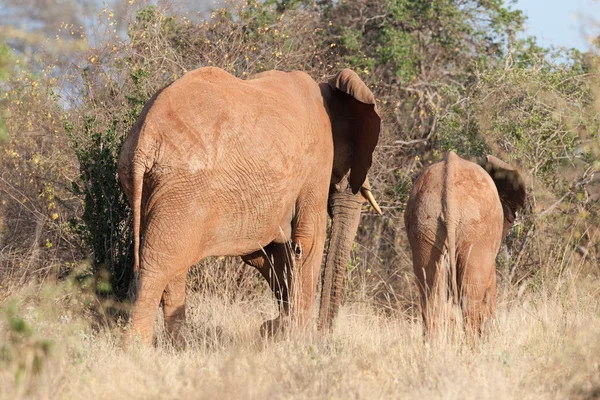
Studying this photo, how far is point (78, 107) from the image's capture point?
1076 cm

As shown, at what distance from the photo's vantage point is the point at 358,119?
8609 mm

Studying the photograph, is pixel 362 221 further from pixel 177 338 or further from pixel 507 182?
pixel 177 338

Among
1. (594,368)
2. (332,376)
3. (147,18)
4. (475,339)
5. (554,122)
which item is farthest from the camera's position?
(147,18)

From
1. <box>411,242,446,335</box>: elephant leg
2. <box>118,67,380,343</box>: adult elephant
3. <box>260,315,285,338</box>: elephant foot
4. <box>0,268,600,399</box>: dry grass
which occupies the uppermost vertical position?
<box>118,67,380,343</box>: adult elephant

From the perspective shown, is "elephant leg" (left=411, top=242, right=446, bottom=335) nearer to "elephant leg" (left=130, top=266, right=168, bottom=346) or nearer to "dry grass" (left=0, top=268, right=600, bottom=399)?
"dry grass" (left=0, top=268, right=600, bottom=399)

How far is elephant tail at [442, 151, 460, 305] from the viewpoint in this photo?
6719 mm

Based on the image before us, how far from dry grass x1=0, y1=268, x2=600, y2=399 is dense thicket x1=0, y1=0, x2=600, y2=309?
193cm

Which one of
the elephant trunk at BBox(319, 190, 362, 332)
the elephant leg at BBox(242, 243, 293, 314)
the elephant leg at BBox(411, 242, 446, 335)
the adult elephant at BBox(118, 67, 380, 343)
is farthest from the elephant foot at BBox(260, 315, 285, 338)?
the elephant leg at BBox(411, 242, 446, 335)

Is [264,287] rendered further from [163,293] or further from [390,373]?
[390,373]

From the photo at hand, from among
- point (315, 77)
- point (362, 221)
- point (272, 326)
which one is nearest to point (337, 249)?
point (272, 326)

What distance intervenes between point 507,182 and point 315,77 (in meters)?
4.42

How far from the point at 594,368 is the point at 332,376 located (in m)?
1.73

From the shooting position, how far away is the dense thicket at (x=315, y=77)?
971cm

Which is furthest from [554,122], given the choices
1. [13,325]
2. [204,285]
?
[13,325]
